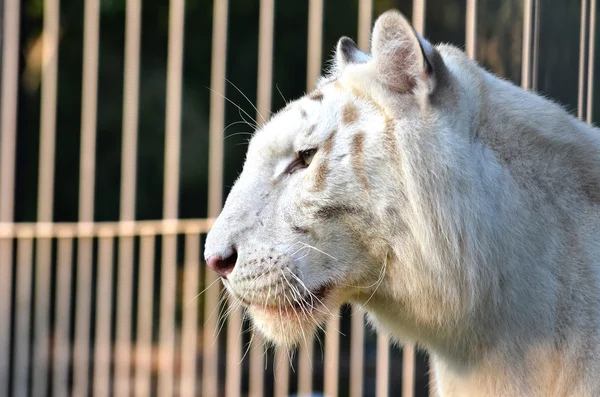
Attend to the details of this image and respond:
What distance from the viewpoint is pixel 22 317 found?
4.56 m

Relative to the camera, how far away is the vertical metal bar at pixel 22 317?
14.7ft

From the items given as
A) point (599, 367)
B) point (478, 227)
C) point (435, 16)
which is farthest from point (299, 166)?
point (435, 16)

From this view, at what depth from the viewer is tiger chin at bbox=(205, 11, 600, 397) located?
76.6 inches

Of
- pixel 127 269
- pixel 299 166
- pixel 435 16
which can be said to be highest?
pixel 435 16

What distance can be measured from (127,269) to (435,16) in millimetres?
1753

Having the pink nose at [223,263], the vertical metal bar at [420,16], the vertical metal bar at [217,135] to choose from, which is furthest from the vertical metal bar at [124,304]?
the pink nose at [223,263]

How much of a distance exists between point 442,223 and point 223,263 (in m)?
0.47

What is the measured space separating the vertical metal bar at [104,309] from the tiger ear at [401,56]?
2.60 m

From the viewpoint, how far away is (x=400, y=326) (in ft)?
6.97

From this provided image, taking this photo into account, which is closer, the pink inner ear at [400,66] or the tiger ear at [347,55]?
the pink inner ear at [400,66]

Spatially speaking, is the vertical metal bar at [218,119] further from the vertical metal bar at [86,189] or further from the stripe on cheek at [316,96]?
the stripe on cheek at [316,96]

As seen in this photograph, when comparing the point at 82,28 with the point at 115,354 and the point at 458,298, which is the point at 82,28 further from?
the point at 458,298

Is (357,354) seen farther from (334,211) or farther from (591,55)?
(334,211)

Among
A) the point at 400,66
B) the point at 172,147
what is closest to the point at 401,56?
the point at 400,66
